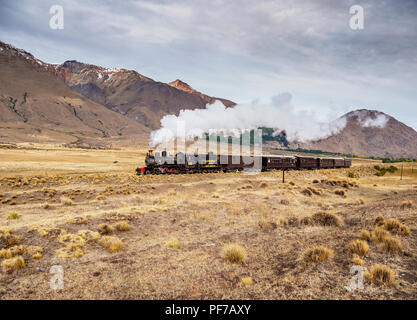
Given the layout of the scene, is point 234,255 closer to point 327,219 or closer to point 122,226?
point 327,219

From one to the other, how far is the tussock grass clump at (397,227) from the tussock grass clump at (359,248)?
280cm

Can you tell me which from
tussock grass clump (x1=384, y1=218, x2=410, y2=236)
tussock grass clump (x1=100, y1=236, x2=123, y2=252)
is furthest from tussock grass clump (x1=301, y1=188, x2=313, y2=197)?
tussock grass clump (x1=100, y1=236, x2=123, y2=252)

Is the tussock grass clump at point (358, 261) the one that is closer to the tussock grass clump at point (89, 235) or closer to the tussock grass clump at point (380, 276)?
the tussock grass clump at point (380, 276)

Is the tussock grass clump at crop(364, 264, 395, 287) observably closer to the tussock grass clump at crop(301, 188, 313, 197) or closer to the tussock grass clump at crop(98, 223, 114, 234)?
the tussock grass clump at crop(98, 223, 114, 234)

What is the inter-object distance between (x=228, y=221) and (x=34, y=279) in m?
10.3

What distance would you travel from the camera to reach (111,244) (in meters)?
11.0

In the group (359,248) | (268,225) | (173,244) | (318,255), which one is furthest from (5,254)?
(359,248)

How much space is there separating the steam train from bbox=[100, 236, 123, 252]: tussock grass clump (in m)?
27.7

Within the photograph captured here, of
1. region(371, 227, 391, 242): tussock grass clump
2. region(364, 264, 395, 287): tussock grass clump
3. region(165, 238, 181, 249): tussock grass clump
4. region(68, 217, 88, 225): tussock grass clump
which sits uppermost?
region(371, 227, 391, 242): tussock grass clump

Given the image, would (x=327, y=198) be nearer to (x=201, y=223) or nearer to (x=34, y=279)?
(x=201, y=223)

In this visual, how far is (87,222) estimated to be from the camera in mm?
14211

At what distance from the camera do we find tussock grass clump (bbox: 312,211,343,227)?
1290 cm

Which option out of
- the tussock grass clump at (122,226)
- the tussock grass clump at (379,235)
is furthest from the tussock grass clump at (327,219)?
the tussock grass clump at (122,226)
